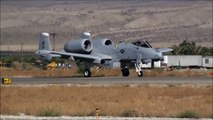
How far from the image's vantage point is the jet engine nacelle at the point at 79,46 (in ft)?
212

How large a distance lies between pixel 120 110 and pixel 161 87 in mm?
11718

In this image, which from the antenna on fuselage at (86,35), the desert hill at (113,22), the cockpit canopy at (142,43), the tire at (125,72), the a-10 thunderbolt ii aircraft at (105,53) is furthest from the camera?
the antenna on fuselage at (86,35)

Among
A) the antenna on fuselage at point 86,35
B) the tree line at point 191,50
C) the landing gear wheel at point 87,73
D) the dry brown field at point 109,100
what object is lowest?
the dry brown field at point 109,100

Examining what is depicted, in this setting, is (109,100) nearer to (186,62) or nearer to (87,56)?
(87,56)

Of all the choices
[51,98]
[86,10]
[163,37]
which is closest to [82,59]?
[163,37]

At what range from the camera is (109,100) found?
4003cm

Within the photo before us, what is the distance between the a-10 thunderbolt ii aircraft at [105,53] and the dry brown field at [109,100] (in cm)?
1559

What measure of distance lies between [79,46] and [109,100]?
2517cm

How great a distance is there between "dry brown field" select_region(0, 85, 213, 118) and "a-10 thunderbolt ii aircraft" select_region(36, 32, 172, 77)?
15.6 metres

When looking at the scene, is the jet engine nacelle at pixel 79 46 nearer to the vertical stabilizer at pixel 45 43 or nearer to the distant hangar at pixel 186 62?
the vertical stabilizer at pixel 45 43

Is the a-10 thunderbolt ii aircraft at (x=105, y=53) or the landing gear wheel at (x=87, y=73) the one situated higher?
the a-10 thunderbolt ii aircraft at (x=105, y=53)

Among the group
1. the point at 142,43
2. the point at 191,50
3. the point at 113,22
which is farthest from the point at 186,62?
the point at 113,22

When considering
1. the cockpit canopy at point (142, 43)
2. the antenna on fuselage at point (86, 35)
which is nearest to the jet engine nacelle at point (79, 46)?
the antenna on fuselage at point (86, 35)

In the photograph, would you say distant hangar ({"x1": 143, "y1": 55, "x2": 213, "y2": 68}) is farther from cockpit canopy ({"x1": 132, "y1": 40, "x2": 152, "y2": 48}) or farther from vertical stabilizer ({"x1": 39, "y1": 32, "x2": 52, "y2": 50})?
cockpit canopy ({"x1": 132, "y1": 40, "x2": 152, "y2": 48})
